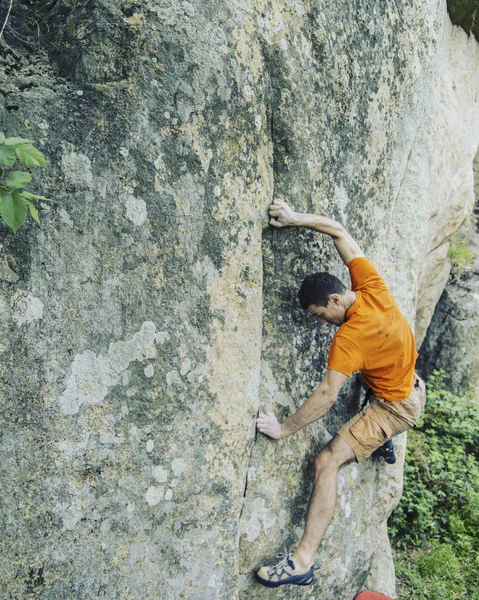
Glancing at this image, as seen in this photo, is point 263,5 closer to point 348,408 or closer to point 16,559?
point 348,408

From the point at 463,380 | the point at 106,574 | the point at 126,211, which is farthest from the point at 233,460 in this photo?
the point at 463,380

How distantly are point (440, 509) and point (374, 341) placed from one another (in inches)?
155

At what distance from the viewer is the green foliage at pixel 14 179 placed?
259 cm

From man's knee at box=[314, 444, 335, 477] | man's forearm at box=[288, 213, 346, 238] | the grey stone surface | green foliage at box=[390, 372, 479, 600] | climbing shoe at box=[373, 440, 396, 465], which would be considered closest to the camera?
man's forearm at box=[288, 213, 346, 238]

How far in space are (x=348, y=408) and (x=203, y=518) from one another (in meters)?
1.81

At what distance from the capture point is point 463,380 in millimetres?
9570

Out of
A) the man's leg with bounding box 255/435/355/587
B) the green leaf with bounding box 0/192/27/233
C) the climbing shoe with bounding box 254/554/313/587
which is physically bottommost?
the climbing shoe with bounding box 254/554/313/587

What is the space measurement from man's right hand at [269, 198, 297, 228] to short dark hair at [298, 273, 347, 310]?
1.49ft

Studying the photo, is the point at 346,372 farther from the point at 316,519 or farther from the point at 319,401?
the point at 316,519

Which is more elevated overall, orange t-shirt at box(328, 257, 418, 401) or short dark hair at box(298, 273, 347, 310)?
short dark hair at box(298, 273, 347, 310)

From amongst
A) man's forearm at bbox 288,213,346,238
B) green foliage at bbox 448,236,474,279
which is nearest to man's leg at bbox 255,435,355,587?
man's forearm at bbox 288,213,346,238

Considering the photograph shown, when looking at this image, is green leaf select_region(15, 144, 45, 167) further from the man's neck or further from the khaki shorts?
the khaki shorts

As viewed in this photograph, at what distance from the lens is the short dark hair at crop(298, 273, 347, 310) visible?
4.10 metres

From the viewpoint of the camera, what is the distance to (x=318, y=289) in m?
4.11
